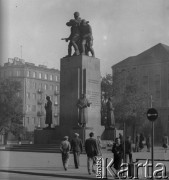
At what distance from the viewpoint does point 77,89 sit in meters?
34.8

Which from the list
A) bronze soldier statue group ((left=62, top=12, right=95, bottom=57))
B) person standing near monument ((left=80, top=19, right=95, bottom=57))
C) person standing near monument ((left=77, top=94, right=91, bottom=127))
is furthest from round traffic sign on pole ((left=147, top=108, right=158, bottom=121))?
person standing near monument ((left=80, top=19, right=95, bottom=57))

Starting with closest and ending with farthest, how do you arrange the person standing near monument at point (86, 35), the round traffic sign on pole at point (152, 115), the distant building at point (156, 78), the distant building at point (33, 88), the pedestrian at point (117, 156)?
the round traffic sign on pole at point (152, 115), the pedestrian at point (117, 156), the person standing near monument at point (86, 35), the distant building at point (156, 78), the distant building at point (33, 88)

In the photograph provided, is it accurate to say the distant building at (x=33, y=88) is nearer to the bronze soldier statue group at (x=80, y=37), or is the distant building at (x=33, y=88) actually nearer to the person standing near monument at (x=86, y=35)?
the bronze soldier statue group at (x=80, y=37)

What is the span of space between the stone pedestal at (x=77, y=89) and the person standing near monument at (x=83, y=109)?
1129mm

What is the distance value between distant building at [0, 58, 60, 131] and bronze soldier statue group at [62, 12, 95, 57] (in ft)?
162

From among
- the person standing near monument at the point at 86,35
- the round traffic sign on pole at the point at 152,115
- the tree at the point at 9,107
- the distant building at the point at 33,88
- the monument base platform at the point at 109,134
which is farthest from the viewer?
the distant building at the point at 33,88

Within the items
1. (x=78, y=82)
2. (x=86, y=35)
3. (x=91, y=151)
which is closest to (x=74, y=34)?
(x=86, y=35)

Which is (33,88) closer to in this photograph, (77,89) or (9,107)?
(9,107)

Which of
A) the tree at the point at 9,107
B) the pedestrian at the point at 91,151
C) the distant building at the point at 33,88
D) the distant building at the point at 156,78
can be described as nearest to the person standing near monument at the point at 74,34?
the pedestrian at the point at 91,151

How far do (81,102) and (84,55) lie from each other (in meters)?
4.41

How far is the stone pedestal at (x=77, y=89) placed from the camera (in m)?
34.7

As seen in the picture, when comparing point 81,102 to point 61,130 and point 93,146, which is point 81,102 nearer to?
point 61,130

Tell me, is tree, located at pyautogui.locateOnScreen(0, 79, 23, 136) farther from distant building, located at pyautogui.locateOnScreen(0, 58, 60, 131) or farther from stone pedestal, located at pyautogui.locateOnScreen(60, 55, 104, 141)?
distant building, located at pyautogui.locateOnScreen(0, 58, 60, 131)

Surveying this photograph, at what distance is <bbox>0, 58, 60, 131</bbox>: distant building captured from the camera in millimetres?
86438
